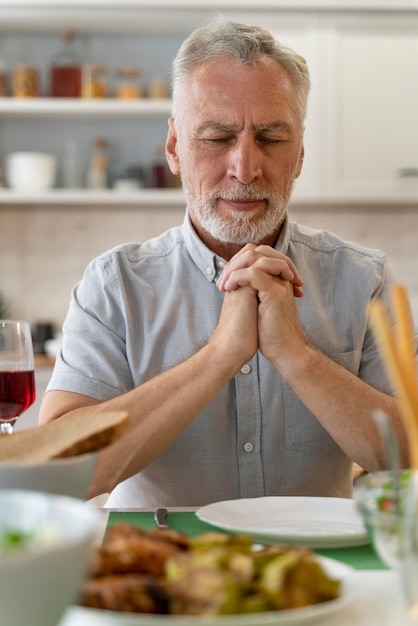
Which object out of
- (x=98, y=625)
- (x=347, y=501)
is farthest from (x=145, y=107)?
(x=98, y=625)

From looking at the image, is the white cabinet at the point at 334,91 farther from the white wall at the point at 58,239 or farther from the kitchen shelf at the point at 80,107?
the white wall at the point at 58,239

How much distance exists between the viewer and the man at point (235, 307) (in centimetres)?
157

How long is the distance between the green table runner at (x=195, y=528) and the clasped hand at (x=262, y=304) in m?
0.40

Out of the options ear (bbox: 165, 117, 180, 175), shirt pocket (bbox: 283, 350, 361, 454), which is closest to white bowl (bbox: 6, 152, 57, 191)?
ear (bbox: 165, 117, 180, 175)

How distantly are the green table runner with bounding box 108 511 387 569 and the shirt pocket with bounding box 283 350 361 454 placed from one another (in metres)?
0.53

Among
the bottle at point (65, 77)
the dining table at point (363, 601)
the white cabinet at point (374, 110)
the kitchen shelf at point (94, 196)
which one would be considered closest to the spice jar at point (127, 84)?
the bottle at point (65, 77)

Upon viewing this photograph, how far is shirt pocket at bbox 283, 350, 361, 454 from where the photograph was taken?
1.70 meters

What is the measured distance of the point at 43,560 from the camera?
1.83 feet

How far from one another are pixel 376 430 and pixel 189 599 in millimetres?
887

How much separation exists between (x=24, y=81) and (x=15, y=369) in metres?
2.75

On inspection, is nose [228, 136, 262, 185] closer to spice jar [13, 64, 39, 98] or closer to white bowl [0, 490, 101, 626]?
white bowl [0, 490, 101, 626]

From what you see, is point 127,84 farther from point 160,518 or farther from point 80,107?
point 160,518

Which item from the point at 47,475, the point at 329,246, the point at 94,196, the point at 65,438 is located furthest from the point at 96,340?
the point at 94,196

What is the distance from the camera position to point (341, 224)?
4035 mm
